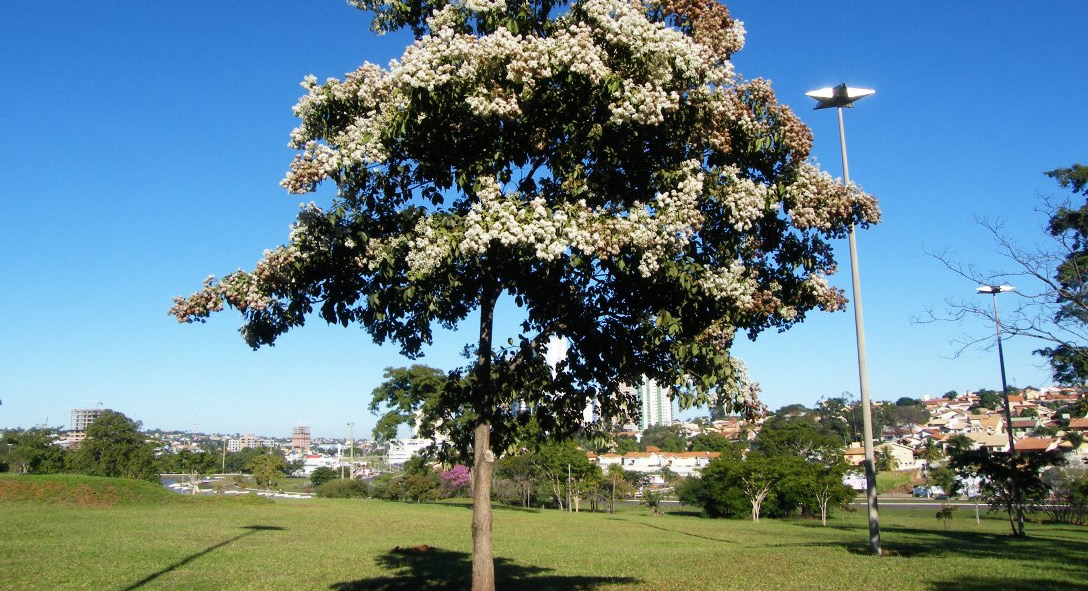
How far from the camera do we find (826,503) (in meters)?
47.8

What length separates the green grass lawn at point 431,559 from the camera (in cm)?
1226

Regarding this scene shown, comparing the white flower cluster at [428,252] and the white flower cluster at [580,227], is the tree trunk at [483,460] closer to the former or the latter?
the white flower cluster at [428,252]

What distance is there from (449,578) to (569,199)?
885 cm

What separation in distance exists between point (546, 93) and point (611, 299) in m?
2.41

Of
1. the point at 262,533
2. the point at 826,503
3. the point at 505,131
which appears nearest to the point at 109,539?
the point at 262,533

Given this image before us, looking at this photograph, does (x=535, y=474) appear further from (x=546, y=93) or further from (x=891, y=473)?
(x=891, y=473)

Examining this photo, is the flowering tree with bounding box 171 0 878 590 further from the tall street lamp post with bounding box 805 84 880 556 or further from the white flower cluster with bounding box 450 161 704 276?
the tall street lamp post with bounding box 805 84 880 556

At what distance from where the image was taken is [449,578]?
13.2 meters

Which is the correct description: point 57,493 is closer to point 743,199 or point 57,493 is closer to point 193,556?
point 193,556

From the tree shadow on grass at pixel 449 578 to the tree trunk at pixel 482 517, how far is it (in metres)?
3.77

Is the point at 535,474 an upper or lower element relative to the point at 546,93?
lower

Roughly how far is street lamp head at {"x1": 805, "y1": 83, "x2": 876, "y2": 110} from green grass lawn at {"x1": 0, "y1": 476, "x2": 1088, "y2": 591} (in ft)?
36.1

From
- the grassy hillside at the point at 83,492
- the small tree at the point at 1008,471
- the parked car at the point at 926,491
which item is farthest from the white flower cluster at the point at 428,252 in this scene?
the parked car at the point at 926,491

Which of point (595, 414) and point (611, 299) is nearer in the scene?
point (611, 299)
